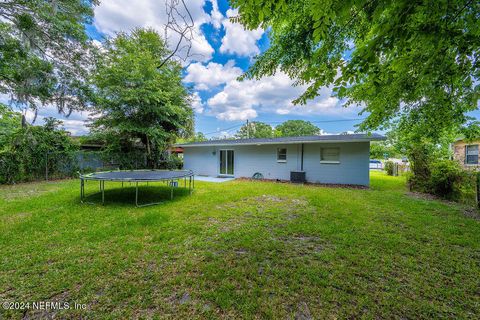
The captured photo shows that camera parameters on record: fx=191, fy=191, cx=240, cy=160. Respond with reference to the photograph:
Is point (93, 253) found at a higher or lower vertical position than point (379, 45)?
lower

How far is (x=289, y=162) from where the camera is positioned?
11.2 meters

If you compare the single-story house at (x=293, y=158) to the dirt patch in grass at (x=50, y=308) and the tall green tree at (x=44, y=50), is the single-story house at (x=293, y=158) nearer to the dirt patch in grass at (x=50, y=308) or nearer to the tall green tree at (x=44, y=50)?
the tall green tree at (x=44, y=50)

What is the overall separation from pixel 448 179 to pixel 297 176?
5.62m

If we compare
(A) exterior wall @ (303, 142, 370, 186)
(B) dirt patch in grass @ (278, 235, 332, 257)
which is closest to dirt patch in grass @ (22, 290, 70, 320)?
(B) dirt patch in grass @ (278, 235, 332, 257)

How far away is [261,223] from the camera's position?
13.7 ft

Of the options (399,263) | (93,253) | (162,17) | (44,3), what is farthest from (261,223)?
(44,3)

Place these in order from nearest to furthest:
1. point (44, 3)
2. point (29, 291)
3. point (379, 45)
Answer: point (379, 45)
point (29, 291)
point (44, 3)

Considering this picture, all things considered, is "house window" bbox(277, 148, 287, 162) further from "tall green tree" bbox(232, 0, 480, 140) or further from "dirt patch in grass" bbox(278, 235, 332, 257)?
"dirt patch in grass" bbox(278, 235, 332, 257)

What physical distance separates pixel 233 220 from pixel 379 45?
3874mm

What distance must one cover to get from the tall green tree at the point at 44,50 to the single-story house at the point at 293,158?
7.47 metres

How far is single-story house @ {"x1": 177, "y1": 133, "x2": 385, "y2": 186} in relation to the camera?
9.34 m

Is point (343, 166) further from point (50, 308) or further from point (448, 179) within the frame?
point (50, 308)

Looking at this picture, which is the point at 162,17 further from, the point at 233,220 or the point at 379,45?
the point at 233,220

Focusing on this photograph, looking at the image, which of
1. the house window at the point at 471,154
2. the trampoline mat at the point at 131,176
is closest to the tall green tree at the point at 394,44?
the trampoline mat at the point at 131,176
